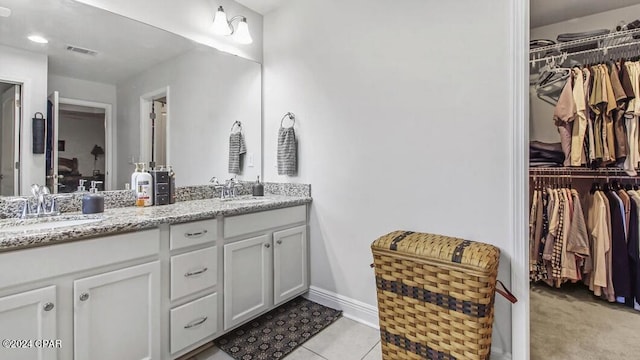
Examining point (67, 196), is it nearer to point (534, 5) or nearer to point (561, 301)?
point (561, 301)

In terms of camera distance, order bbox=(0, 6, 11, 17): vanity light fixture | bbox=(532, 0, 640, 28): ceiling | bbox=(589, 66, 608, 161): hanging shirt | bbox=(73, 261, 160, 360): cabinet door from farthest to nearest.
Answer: bbox=(532, 0, 640, 28): ceiling → bbox=(589, 66, 608, 161): hanging shirt → bbox=(0, 6, 11, 17): vanity light fixture → bbox=(73, 261, 160, 360): cabinet door

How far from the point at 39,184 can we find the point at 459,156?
2.31 meters

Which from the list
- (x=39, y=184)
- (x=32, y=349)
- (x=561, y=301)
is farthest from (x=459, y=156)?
(x=39, y=184)

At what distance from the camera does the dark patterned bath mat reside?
175 cm

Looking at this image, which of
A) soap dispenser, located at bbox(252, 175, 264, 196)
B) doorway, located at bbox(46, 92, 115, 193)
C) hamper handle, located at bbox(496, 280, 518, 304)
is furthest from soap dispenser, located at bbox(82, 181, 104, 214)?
hamper handle, located at bbox(496, 280, 518, 304)

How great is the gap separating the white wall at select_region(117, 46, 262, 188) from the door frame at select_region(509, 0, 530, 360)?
1.93 m

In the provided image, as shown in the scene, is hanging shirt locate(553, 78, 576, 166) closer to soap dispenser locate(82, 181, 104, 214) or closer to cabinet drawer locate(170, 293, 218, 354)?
cabinet drawer locate(170, 293, 218, 354)

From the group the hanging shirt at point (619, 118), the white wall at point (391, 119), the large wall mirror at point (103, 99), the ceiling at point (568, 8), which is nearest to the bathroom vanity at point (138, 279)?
the large wall mirror at point (103, 99)

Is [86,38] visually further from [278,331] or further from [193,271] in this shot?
[278,331]

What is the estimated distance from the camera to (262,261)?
2037 mm

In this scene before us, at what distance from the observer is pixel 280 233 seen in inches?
85.6

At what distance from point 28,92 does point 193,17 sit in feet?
3.73

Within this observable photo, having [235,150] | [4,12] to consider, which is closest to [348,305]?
[235,150]

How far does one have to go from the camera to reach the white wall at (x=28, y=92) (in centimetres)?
151
